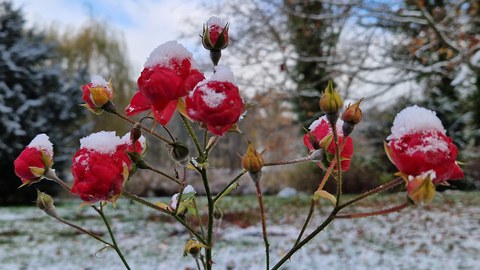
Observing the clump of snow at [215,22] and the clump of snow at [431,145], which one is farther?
the clump of snow at [215,22]

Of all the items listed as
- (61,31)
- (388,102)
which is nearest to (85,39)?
(61,31)

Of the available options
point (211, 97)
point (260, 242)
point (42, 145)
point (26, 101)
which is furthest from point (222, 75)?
point (26, 101)

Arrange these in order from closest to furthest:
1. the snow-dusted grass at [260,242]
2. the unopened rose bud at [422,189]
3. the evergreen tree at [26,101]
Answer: the unopened rose bud at [422,189] → the snow-dusted grass at [260,242] → the evergreen tree at [26,101]

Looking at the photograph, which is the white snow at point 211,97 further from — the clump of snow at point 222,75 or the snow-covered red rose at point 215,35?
the snow-covered red rose at point 215,35

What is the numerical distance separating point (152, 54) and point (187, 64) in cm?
5

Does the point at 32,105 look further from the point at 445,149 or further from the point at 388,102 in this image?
the point at 445,149

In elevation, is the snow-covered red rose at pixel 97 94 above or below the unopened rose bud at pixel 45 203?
above

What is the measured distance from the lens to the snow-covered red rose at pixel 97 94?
0.59 m

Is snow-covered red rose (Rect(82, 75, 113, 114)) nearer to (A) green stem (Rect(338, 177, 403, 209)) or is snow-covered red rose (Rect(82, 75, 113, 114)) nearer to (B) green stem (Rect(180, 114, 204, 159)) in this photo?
(B) green stem (Rect(180, 114, 204, 159))

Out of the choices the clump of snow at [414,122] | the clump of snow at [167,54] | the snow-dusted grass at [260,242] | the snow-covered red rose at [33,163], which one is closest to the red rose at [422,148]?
the clump of snow at [414,122]

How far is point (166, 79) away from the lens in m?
0.52

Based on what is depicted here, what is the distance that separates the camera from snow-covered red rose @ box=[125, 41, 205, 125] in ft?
1.71

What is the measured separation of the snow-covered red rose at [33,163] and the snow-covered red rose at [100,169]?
0.24ft

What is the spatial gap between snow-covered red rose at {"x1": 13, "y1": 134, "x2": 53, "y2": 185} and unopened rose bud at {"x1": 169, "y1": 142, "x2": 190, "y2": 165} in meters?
0.18
